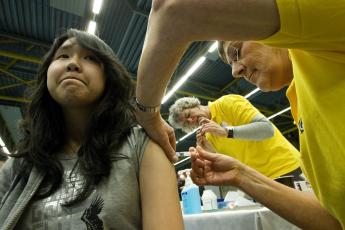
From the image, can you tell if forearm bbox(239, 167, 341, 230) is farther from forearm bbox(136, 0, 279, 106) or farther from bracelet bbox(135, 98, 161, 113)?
forearm bbox(136, 0, 279, 106)

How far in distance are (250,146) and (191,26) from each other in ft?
5.65

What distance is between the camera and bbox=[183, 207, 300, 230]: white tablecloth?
1.23 meters

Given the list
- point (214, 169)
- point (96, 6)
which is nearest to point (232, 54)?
point (214, 169)

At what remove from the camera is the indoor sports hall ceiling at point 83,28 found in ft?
17.3

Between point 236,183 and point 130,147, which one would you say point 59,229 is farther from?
point 236,183

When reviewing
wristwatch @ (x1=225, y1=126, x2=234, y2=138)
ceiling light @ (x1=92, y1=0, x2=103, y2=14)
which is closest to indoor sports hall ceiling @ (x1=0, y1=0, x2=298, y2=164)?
ceiling light @ (x1=92, y1=0, x2=103, y2=14)

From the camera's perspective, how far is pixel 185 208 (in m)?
1.78

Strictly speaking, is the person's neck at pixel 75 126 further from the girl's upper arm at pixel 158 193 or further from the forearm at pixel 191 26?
the forearm at pixel 191 26

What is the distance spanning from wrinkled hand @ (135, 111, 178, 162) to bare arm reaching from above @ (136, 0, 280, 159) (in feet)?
0.41

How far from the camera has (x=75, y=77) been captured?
112cm

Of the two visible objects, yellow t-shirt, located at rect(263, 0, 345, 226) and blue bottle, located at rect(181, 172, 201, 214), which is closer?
yellow t-shirt, located at rect(263, 0, 345, 226)

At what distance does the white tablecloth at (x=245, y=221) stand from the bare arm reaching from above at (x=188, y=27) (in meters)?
0.74

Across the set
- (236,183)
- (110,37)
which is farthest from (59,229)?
(110,37)

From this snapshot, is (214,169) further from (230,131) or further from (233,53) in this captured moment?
(230,131)
